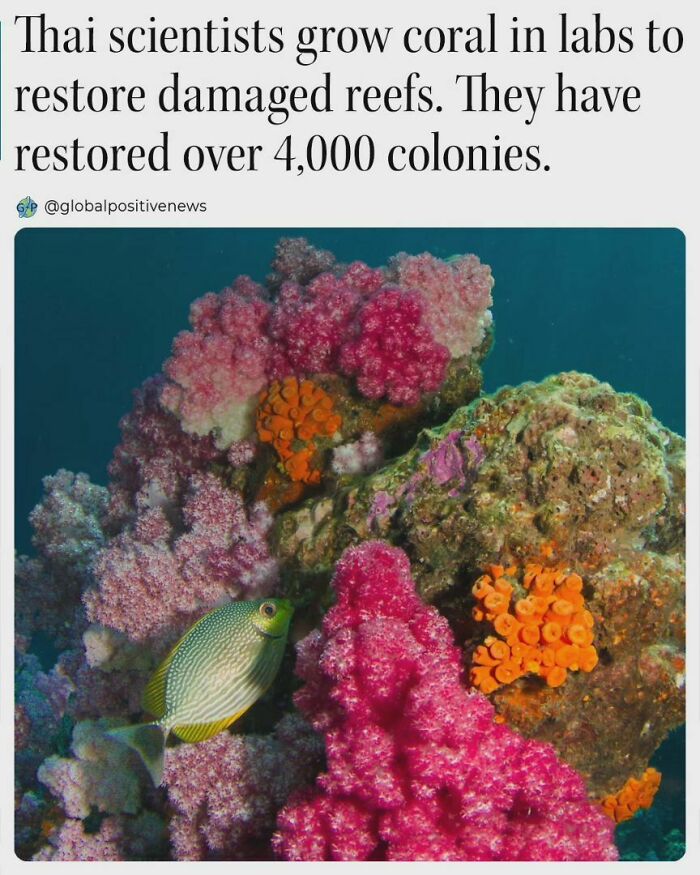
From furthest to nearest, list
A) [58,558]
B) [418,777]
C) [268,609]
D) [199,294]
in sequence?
[199,294] < [58,558] < [268,609] < [418,777]

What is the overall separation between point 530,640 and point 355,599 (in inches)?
Answer: 27.5

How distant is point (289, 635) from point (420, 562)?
88cm

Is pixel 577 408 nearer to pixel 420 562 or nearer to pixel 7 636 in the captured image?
pixel 420 562

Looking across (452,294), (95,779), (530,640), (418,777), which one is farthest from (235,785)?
(452,294)

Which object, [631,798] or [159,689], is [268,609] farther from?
[631,798]

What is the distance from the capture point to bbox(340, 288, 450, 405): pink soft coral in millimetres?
4062

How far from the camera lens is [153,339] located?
39.3m

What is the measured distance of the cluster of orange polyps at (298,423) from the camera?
409cm

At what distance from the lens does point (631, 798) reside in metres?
3.05

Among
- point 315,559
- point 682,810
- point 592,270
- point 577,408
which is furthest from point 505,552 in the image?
point 592,270

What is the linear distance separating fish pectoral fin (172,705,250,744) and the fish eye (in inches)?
18.0

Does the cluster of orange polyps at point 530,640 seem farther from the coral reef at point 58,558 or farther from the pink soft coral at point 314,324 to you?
the coral reef at point 58,558

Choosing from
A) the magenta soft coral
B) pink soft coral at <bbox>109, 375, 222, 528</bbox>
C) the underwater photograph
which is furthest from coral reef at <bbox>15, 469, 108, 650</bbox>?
the magenta soft coral

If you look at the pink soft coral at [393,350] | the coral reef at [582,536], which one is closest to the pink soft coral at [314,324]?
the pink soft coral at [393,350]
